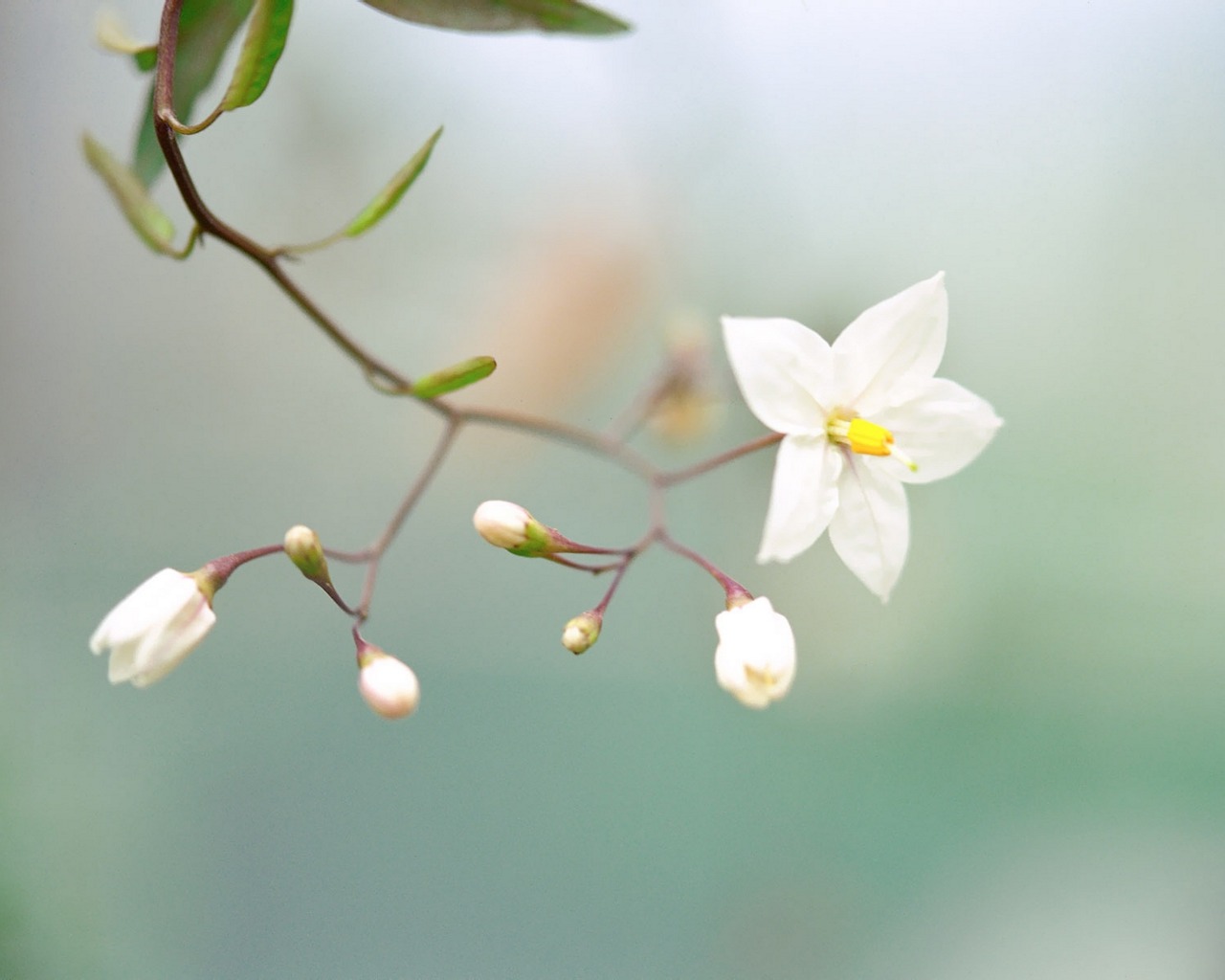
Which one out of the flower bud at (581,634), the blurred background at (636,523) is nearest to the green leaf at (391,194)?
the flower bud at (581,634)

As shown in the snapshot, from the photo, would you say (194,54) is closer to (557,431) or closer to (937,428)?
(557,431)

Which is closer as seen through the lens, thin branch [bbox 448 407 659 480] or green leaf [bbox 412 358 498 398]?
green leaf [bbox 412 358 498 398]

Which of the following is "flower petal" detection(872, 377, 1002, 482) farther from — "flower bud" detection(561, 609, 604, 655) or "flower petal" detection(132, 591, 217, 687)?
"flower petal" detection(132, 591, 217, 687)

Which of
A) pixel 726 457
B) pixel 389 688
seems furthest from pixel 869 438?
pixel 389 688

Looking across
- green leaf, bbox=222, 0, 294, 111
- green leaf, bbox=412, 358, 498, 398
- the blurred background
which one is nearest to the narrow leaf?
green leaf, bbox=222, 0, 294, 111

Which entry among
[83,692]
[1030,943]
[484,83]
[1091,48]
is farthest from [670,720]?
[1091,48]

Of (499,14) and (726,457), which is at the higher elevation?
(499,14)
